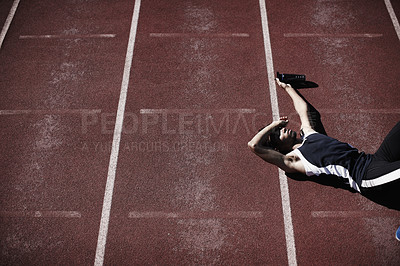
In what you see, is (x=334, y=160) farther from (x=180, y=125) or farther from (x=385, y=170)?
(x=180, y=125)

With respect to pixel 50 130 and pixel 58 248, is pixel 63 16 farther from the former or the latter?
pixel 58 248

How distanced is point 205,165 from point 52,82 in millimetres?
3126

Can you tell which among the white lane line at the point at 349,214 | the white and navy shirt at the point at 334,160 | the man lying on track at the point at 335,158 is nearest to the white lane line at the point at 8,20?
the man lying on track at the point at 335,158

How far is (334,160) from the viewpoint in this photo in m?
4.38

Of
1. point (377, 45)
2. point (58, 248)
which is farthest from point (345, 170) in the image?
point (58, 248)

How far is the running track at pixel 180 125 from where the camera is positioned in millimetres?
4613

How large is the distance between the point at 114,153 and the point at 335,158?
314 cm

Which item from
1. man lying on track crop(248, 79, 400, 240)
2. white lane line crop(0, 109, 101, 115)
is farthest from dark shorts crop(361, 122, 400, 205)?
white lane line crop(0, 109, 101, 115)

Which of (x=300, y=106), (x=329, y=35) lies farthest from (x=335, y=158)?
(x=329, y=35)

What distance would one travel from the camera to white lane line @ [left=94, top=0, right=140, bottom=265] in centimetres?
461

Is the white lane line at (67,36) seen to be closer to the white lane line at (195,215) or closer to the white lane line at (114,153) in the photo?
the white lane line at (114,153)

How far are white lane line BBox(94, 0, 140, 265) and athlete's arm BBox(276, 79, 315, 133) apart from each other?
2.62m

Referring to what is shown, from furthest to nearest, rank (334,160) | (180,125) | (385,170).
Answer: (180,125), (334,160), (385,170)

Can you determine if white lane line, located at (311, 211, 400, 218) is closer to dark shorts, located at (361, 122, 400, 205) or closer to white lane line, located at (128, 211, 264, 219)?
dark shorts, located at (361, 122, 400, 205)
